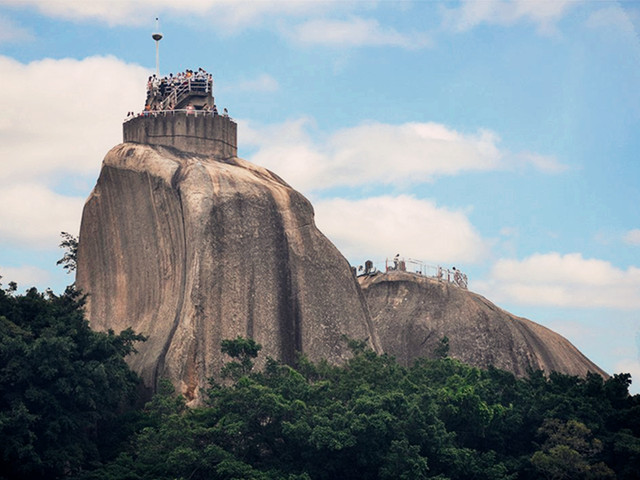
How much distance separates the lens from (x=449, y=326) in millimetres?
54625

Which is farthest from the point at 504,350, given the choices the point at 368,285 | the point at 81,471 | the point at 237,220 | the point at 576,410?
the point at 81,471

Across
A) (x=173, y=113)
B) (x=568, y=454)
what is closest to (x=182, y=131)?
(x=173, y=113)

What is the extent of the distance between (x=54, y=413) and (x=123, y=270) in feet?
29.6

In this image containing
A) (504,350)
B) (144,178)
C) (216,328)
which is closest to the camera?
(216,328)

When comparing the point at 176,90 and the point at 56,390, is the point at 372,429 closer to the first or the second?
the point at 56,390

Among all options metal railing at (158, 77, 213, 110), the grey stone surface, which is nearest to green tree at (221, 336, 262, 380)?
the grey stone surface

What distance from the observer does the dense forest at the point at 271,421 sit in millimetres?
38250

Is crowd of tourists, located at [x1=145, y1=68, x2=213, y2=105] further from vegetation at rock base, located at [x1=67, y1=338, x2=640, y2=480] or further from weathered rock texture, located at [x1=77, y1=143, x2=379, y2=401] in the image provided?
vegetation at rock base, located at [x1=67, y1=338, x2=640, y2=480]

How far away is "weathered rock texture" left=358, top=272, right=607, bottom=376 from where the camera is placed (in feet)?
178

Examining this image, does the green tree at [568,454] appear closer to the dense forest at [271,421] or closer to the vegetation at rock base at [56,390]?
the dense forest at [271,421]

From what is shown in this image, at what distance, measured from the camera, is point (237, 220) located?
45031 millimetres

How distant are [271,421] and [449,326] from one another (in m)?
16.6

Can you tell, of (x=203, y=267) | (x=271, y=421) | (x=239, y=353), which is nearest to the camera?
(x=271, y=421)

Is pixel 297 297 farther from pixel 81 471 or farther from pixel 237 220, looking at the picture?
pixel 81 471
